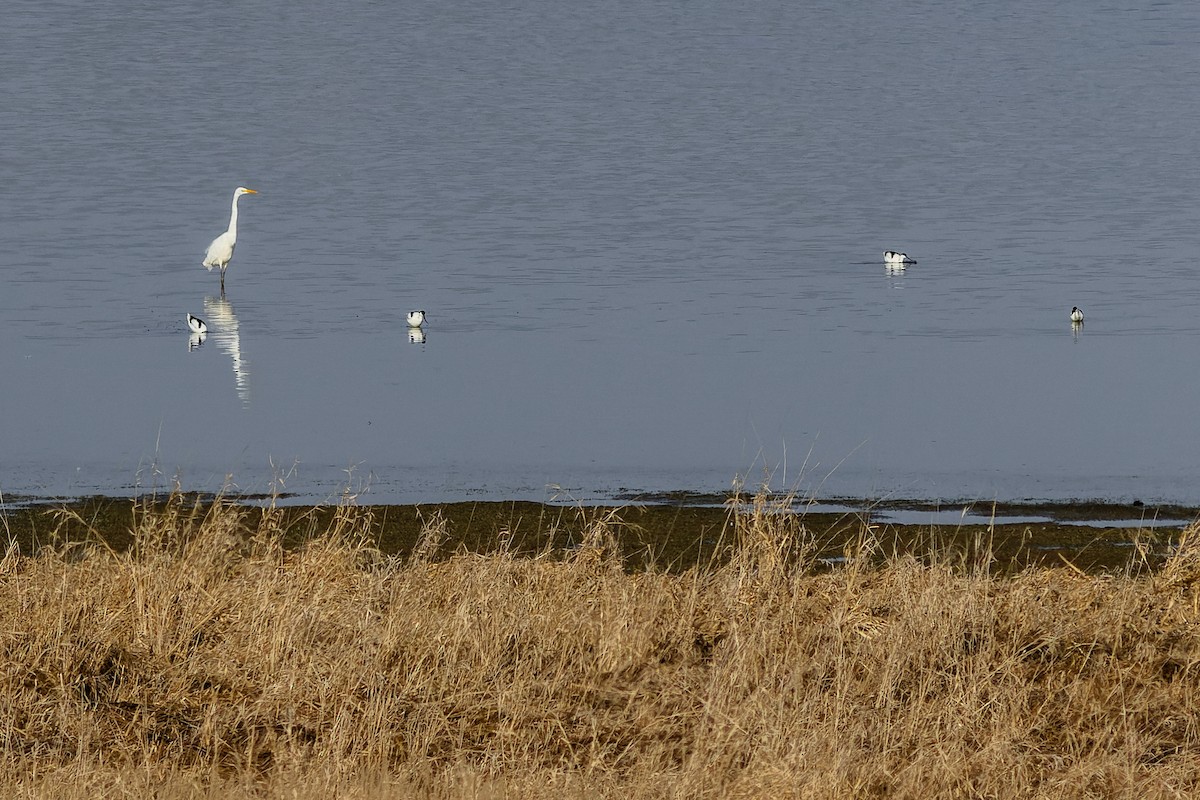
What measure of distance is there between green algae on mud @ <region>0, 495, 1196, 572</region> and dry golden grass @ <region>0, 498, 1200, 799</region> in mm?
2218

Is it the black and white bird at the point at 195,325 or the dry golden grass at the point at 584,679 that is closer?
the dry golden grass at the point at 584,679

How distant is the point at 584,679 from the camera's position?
8102 millimetres

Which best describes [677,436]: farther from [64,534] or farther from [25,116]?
[25,116]

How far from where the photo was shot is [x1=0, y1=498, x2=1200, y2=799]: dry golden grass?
6973 millimetres

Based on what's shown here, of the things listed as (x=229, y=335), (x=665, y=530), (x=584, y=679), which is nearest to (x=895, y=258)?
(x=229, y=335)

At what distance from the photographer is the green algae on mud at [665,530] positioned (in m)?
11.6

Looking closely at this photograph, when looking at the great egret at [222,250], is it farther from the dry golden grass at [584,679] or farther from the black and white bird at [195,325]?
the dry golden grass at [584,679]

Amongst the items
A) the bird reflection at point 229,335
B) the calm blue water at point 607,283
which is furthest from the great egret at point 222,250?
the bird reflection at point 229,335

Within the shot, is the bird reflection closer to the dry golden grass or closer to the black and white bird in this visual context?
the black and white bird

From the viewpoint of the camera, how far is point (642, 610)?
8.50 meters

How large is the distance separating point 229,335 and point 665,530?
448 inches

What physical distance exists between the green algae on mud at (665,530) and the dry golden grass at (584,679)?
2218 mm

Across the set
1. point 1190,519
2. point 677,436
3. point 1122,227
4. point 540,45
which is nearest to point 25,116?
point 540,45

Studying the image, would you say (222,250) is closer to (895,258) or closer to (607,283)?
(607,283)
